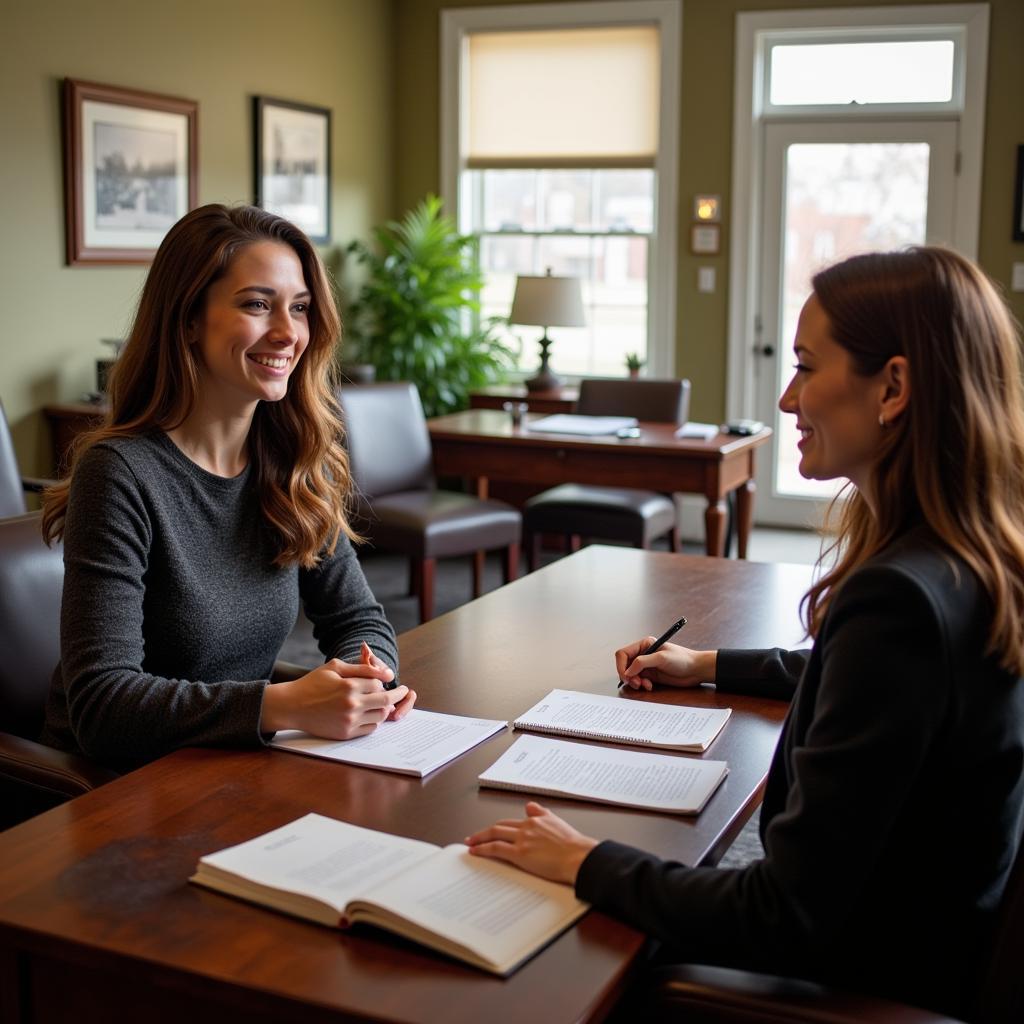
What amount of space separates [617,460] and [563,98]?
2782mm

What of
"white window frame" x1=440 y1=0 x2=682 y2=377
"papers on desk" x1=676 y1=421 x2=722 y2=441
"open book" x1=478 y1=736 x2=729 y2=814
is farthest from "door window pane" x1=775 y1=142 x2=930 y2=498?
"open book" x1=478 y1=736 x2=729 y2=814

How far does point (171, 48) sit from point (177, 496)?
4.13m

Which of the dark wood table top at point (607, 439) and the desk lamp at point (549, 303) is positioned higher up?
the desk lamp at point (549, 303)

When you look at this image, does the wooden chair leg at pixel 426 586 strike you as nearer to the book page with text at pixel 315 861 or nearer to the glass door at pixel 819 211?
the glass door at pixel 819 211

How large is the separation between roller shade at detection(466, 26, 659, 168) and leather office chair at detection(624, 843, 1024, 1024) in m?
5.83

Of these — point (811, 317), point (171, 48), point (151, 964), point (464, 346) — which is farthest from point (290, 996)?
point (464, 346)

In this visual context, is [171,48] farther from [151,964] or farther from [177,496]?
[151,964]

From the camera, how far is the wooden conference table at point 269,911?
107 cm

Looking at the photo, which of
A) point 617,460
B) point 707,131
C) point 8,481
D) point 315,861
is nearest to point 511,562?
point 617,460

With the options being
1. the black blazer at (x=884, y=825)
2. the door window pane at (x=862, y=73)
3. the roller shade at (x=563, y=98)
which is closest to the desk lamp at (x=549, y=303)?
the roller shade at (x=563, y=98)

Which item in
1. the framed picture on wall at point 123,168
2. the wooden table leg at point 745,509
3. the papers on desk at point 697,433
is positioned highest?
the framed picture on wall at point 123,168

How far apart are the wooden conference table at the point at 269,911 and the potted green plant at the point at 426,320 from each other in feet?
14.7

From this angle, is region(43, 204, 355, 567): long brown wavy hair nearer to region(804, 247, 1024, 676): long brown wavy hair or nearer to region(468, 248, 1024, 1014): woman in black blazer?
region(468, 248, 1024, 1014): woman in black blazer

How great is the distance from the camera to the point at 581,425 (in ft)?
16.1
